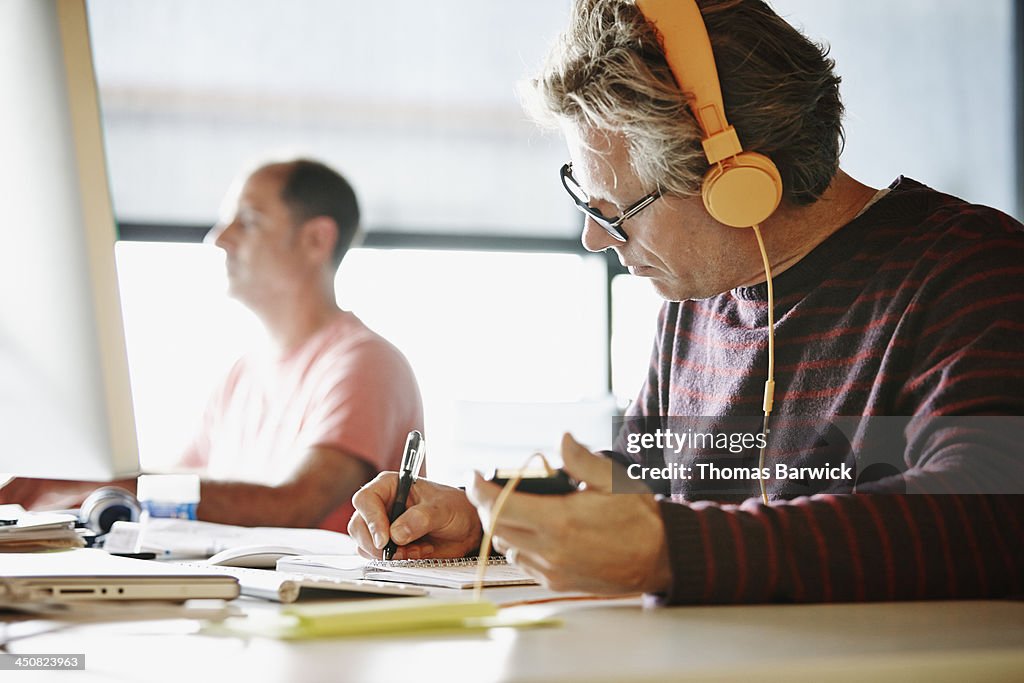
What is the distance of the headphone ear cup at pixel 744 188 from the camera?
1.11 meters

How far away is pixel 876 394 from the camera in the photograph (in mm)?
1062

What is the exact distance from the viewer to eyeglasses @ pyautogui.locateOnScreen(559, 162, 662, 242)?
1.20m

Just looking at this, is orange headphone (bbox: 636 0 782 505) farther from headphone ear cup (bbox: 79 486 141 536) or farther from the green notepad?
headphone ear cup (bbox: 79 486 141 536)

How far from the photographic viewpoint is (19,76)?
2.75 ft

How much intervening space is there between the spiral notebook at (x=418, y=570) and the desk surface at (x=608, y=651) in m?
0.22

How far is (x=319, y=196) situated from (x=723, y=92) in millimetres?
1517

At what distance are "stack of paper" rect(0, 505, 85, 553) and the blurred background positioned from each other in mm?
1856

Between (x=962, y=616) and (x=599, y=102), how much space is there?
0.67 metres

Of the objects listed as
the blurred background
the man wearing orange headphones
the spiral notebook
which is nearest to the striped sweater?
the man wearing orange headphones

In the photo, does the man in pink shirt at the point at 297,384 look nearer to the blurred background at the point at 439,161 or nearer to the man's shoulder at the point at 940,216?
the blurred background at the point at 439,161

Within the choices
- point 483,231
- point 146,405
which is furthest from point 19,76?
point 483,231

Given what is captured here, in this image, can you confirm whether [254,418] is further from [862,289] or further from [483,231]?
[862,289]

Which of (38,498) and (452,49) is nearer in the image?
(38,498)

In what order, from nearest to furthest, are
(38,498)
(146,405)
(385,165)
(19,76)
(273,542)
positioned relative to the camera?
(19,76) → (273,542) → (38,498) → (146,405) → (385,165)
